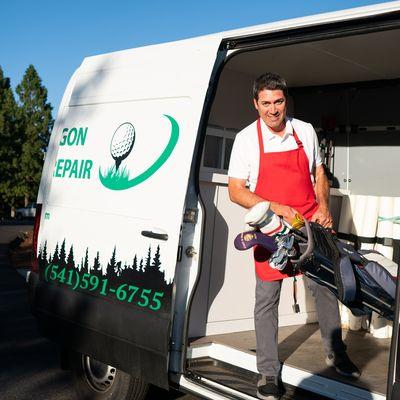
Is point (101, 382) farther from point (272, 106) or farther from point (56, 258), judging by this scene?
point (272, 106)

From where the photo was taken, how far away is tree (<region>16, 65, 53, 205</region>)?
53812mm

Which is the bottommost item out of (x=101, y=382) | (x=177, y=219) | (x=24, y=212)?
(x=24, y=212)

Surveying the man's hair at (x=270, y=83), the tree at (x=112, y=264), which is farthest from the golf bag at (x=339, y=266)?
the tree at (x=112, y=264)

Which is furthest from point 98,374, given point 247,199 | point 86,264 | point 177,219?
point 247,199

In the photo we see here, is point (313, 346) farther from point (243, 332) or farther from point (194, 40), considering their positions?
point (194, 40)

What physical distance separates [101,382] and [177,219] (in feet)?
4.89

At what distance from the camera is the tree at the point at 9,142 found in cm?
5231

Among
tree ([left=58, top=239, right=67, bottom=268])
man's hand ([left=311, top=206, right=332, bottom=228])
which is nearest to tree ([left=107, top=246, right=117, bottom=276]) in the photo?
tree ([left=58, top=239, right=67, bottom=268])

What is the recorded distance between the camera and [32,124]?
178ft

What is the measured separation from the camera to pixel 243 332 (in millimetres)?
4512

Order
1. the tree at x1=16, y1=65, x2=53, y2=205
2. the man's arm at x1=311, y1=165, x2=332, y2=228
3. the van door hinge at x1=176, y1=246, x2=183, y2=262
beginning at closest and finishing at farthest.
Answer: the van door hinge at x1=176, y1=246, x2=183, y2=262, the man's arm at x1=311, y1=165, x2=332, y2=228, the tree at x1=16, y1=65, x2=53, y2=205

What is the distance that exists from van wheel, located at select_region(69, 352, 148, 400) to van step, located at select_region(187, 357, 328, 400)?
41 centimetres

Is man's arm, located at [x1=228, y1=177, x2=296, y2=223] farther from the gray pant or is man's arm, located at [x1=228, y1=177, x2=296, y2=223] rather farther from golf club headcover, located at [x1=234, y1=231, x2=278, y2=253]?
the gray pant

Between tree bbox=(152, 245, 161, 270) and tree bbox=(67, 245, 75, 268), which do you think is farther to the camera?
tree bbox=(67, 245, 75, 268)
